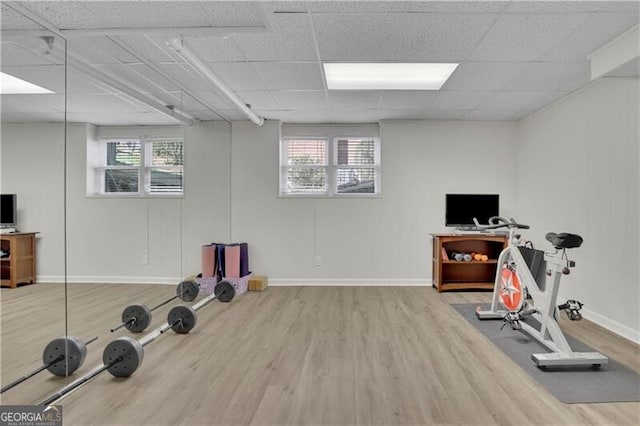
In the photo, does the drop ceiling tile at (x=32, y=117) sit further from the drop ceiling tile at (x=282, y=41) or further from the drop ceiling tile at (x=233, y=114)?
the drop ceiling tile at (x=233, y=114)

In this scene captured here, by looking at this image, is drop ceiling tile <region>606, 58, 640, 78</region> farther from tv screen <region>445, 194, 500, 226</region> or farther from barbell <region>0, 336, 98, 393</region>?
barbell <region>0, 336, 98, 393</region>

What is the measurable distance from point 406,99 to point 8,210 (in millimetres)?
3901

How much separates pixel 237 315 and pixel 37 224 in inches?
83.8

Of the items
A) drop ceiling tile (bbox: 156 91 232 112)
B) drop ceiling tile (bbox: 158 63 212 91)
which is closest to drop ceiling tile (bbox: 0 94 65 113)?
drop ceiling tile (bbox: 158 63 212 91)

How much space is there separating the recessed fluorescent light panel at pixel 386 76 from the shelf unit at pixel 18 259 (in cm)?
271

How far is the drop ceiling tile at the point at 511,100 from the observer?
13.6 ft

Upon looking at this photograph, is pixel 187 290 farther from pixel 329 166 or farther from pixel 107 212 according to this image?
pixel 329 166

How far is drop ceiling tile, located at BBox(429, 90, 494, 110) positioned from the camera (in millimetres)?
4121

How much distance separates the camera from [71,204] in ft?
8.75

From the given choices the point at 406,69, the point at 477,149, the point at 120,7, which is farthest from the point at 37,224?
the point at 477,149

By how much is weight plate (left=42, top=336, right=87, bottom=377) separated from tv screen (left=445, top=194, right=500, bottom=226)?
15.3 feet

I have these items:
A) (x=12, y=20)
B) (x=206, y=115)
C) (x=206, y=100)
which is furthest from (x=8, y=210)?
(x=206, y=115)

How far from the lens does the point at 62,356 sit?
2.45 m

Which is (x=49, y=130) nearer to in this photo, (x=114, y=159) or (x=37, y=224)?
(x=37, y=224)
